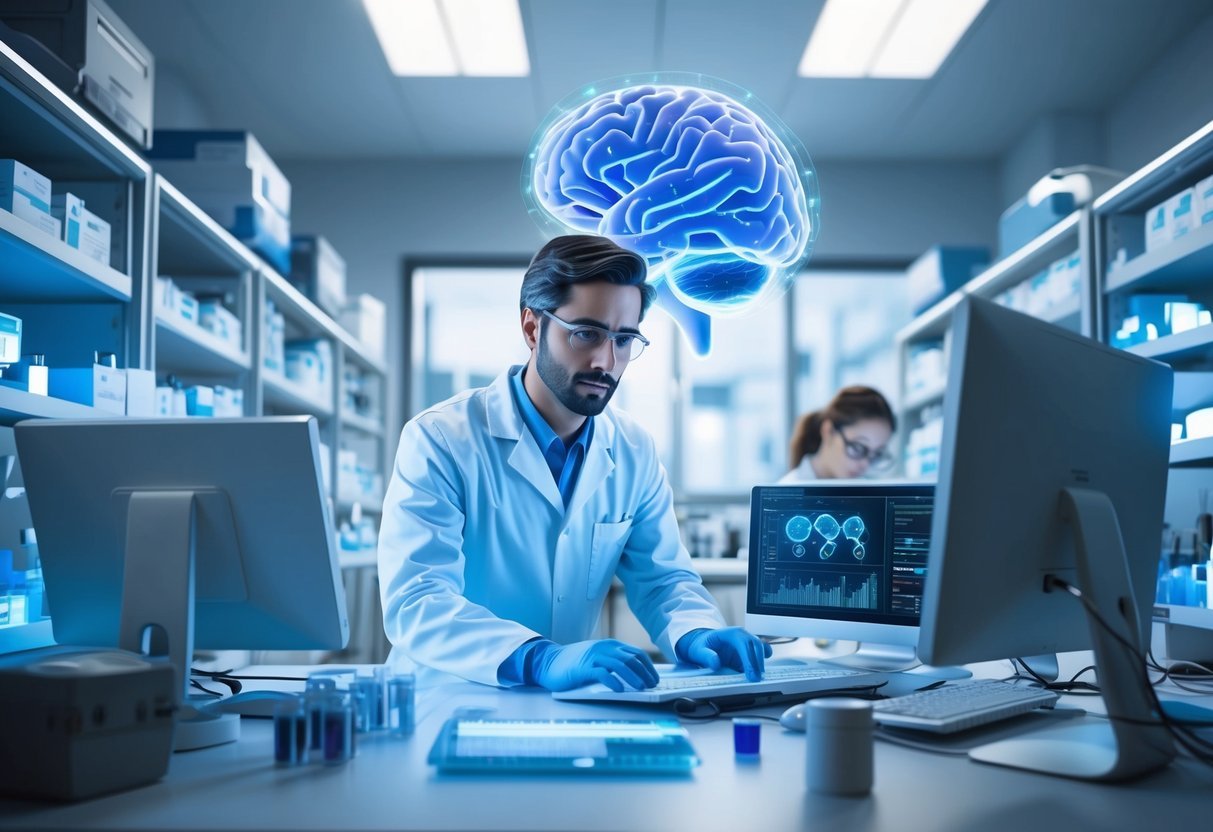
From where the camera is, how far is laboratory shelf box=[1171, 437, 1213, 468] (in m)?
1.97

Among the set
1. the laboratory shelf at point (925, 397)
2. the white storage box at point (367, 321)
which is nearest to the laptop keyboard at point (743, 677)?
the laboratory shelf at point (925, 397)

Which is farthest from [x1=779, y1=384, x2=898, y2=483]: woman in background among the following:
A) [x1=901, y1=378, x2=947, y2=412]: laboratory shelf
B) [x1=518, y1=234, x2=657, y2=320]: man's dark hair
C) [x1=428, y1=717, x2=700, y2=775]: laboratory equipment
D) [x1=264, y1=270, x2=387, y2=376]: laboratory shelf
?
[x1=428, y1=717, x2=700, y2=775]: laboratory equipment

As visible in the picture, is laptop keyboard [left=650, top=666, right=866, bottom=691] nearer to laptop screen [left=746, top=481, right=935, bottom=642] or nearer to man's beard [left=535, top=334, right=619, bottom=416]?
laptop screen [left=746, top=481, right=935, bottom=642]

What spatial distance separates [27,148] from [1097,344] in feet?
6.80

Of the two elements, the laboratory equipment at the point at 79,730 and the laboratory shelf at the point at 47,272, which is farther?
the laboratory shelf at the point at 47,272

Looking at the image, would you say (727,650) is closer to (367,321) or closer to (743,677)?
(743,677)

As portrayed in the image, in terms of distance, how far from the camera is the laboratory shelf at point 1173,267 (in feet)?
6.92

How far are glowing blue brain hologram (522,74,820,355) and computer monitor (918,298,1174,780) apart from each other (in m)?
0.59

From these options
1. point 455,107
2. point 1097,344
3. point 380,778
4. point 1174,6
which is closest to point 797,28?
point 1174,6

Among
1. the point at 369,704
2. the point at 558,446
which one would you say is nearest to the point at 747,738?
the point at 369,704

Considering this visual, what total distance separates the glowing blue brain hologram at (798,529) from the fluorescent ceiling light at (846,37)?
252 centimetres

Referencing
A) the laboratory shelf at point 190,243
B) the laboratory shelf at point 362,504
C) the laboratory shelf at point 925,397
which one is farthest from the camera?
the laboratory shelf at point 362,504

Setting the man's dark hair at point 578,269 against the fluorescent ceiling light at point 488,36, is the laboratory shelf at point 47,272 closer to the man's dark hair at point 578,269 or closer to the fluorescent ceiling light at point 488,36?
the man's dark hair at point 578,269

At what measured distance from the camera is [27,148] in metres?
2.04
